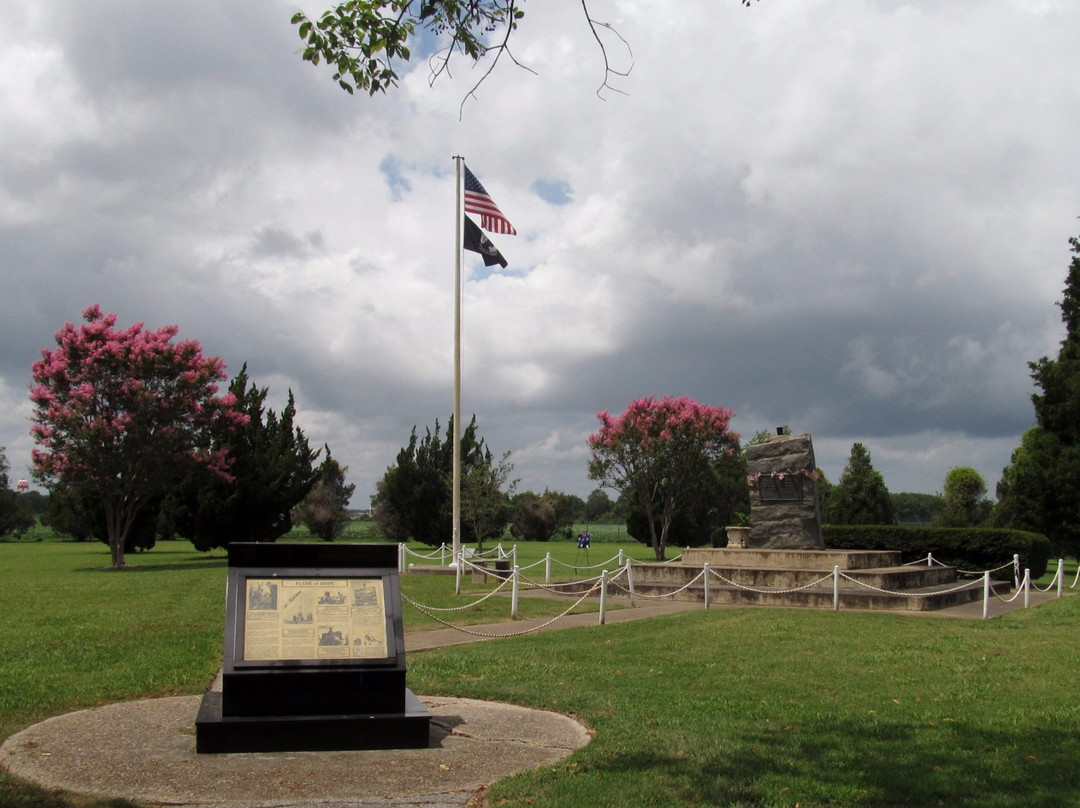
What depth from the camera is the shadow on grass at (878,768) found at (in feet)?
17.6

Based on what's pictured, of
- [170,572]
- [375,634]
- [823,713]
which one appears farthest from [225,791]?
[170,572]

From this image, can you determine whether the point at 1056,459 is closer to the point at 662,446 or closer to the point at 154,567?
the point at 662,446

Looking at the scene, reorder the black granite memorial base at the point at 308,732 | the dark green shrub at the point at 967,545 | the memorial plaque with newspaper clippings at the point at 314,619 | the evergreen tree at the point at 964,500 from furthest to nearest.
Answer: the evergreen tree at the point at 964,500 → the dark green shrub at the point at 967,545 → the memorial plaque with newspaper clippings at the point at 314,619 → the black granite memorial base at the point at 308,732

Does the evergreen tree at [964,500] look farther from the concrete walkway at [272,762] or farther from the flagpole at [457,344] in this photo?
the concrete walkway at [272,762]

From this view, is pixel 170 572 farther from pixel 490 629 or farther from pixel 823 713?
pixel 823 713

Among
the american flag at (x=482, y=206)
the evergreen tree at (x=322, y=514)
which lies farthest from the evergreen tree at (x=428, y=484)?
the american flag at (x=482, y=206)

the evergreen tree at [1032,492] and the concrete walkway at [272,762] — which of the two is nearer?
the concrete walkway at [272,762]

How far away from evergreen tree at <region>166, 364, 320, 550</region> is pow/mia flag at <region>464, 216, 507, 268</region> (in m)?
15.2

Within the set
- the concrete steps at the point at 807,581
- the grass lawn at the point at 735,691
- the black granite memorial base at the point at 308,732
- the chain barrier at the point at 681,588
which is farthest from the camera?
the concrete steps at the point at 807,581

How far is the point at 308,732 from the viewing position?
6.33 meters

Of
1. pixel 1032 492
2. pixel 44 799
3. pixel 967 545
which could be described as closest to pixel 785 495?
pixel 967 545

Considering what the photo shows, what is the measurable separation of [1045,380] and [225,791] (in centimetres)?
3287

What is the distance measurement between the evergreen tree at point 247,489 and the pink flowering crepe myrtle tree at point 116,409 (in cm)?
544

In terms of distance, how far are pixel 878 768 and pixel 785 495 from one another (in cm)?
1585
